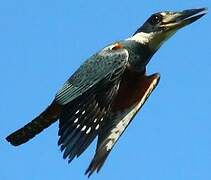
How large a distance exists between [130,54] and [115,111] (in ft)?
2.46

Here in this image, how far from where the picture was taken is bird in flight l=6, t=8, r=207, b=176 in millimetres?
10555

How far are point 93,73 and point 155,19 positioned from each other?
3.82 ft

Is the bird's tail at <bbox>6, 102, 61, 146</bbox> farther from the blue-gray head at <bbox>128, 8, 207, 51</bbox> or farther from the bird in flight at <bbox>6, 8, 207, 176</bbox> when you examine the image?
the blue-gray head at <bbox>128, 8, 207, 51</bbox>

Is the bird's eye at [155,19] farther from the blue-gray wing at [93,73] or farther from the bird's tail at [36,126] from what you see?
the bird's tail at [36,126]

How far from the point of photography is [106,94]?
35.5 ft

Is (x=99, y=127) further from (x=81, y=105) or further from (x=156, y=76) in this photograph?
(x=156, y=76)

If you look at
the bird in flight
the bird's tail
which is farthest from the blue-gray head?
the bird's tail

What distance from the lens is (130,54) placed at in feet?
36.7

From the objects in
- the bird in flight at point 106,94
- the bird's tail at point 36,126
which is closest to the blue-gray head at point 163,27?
the bird in flight at point 106,94

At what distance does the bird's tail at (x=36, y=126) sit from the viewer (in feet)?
35.8

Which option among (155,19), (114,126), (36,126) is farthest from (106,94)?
(155,19)

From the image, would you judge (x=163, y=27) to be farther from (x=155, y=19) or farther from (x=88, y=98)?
(x=88, y=98)

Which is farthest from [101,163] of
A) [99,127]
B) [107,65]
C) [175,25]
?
[175,25]

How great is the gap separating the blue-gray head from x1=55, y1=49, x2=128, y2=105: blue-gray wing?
0.37 m
